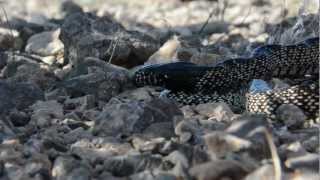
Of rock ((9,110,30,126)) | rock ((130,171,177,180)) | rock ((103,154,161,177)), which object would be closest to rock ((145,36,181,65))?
rock ((9,110,30,126))

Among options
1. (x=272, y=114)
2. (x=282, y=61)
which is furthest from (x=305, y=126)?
(x=282, y=61)

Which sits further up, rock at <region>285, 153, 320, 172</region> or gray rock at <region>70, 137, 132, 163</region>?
rock at <region>285, 153, 320, 172</region>

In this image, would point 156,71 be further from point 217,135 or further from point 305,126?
point 217,135

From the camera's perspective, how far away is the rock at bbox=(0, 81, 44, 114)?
5.72 meters

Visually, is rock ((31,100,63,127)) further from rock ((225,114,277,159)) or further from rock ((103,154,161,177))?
rock ((225,114,277,159))

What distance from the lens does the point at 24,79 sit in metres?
6.71

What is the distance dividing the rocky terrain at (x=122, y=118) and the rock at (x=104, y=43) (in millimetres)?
11

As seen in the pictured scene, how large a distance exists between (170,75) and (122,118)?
1528 mm

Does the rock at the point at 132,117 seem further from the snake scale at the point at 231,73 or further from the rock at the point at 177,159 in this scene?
the snake scale at the point at 231,73

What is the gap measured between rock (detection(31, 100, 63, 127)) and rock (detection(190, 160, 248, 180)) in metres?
1.85

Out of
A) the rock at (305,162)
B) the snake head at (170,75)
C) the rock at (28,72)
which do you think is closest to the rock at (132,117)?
the rock at (305,162)

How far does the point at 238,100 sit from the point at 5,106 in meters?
1.72

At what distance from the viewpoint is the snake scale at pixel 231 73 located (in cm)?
591

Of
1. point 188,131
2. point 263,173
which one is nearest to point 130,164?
point 188,131
